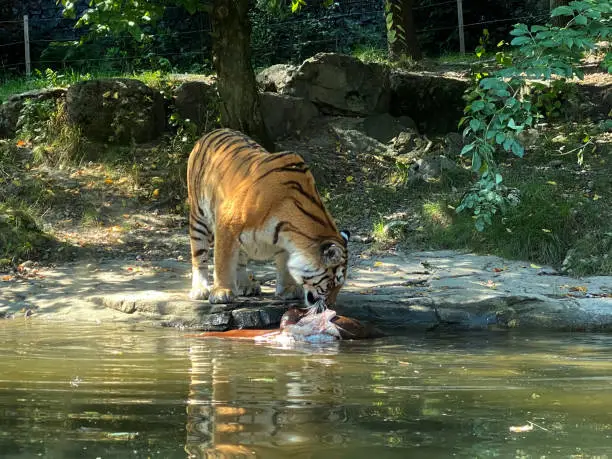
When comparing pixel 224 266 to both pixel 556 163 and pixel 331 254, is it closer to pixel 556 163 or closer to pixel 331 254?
pixel 331 254

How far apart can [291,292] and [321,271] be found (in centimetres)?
83

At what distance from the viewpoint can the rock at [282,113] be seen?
13438 mm

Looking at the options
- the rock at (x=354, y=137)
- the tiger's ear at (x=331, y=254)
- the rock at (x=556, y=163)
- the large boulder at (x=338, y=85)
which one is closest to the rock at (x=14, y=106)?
the large boulder at (x=338, y=85)

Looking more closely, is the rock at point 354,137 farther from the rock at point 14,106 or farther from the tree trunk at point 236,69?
the rock at point 14,106

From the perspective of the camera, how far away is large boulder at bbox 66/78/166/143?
1262cm

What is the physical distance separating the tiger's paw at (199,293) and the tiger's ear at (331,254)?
4.73 feet

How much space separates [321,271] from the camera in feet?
22.2

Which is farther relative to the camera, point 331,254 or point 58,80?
point 58,80

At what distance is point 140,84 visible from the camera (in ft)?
42.5

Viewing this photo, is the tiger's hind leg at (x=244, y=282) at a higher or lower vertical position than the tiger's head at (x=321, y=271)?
lower

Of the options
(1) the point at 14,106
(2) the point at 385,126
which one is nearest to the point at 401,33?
(2) the point at 385,126

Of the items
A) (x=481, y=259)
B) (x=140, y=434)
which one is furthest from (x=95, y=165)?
(x=140, y=434)

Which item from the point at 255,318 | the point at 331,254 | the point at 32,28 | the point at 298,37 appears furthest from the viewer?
the point at 32,28

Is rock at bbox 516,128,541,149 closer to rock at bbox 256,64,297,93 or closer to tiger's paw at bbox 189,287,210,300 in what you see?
rock at bbox 256,64,297,93
